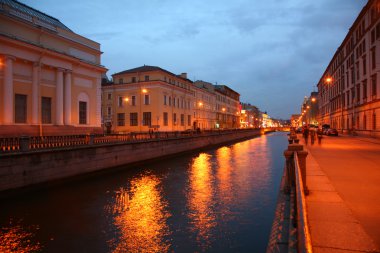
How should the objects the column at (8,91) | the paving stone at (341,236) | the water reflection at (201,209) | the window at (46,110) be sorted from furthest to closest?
the window at (46,110), the column at (8,91), the water reflection at (201,209), the paving stone at (341,236)

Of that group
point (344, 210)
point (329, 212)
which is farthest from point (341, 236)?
point (344, 210)

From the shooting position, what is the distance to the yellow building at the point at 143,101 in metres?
56.0

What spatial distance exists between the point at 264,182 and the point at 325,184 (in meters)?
8.42

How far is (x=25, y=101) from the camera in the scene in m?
26.6

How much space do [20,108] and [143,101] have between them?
3192 cm

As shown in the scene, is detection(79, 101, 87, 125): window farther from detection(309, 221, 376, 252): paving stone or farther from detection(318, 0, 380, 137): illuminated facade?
detection(318, 0, 380, 137): illuminated facade

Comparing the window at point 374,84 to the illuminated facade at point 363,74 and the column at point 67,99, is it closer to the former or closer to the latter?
the illuminated facade at point 363,74

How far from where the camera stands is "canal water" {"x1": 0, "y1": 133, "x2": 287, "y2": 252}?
9.12 metres

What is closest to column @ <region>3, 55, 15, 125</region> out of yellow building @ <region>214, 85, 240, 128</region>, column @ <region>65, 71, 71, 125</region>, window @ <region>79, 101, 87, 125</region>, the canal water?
column @ <region>65, 71, 71, 125</region>

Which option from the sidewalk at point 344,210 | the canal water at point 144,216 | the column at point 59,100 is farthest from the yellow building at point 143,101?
the sidewalk at point 344,210

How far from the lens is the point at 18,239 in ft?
31.6

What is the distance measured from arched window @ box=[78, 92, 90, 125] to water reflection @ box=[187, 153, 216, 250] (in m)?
18.5

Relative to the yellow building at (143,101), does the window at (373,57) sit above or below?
above

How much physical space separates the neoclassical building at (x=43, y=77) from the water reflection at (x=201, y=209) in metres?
16.5
